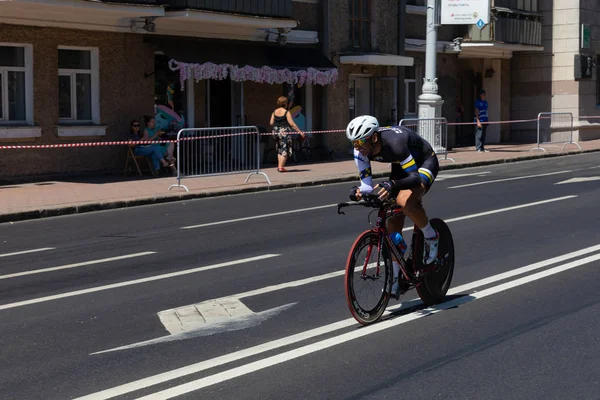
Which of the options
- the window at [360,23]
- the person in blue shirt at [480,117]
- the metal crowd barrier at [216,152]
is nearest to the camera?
the metal crowd barrier at [216,152]

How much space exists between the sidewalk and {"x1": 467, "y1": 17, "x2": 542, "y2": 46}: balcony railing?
8.34 m

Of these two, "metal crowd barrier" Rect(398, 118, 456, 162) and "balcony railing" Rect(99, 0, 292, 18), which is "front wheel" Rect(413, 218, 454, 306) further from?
"metal crowd barrier" Rect(398, 118, 456, 162)

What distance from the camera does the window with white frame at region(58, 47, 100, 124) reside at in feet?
66.8

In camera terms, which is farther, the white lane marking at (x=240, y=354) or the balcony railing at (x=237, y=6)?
the balcony railing at (x=237, y=6)

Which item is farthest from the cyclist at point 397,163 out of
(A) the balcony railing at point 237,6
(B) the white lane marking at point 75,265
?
(A) the balcony railing at point 237,6

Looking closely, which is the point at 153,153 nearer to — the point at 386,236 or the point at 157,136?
the point at 157,136

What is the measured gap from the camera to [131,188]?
18172mm

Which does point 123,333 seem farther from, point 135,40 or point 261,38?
point 261,38

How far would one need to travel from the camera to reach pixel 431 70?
84.2ft

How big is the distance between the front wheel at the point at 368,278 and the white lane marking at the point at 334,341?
131 mm

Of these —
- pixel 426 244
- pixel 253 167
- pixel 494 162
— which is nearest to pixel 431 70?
pixel 494 162

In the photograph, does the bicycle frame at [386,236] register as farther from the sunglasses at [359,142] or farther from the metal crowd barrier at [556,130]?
the metal crowd barrier at [556,130]

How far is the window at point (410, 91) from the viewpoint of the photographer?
2978 centimetres

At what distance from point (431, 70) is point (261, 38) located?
15.2ft
